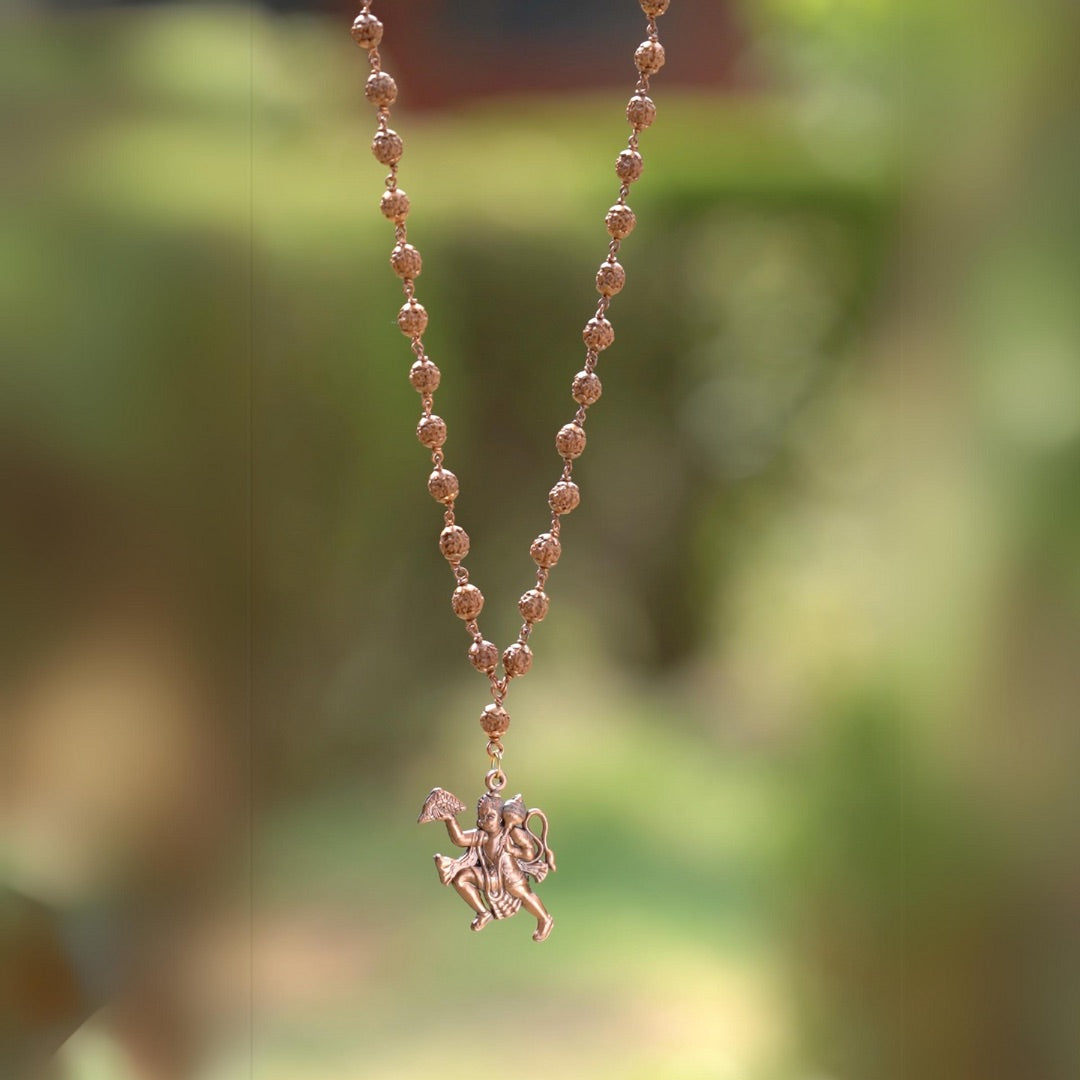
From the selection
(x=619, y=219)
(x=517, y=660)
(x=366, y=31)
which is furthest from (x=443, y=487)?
(x=366, y=31)

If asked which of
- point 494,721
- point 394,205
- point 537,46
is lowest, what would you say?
point 494,721

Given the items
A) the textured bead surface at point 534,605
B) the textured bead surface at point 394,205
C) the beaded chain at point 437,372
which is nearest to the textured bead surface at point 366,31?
the beaded chain at point 437,372

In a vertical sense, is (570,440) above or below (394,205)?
below

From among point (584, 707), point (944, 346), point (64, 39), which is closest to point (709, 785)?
point (584, 707)

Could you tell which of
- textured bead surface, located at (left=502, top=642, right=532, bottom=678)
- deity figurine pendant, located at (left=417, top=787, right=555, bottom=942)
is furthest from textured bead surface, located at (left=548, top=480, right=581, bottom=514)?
deity figurine pendant, located at (left=417, top=787, right=555, bottom=942)

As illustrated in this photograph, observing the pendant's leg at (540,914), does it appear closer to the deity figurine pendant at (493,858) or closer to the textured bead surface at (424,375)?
the deity figurine pendant at (493,858)

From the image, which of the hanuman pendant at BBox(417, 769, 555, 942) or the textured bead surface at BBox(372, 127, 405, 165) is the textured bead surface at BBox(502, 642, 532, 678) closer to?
the hanuman pendant at BBox(417, 769, 555, 942)

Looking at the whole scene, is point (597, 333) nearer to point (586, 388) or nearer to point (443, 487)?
point (586, 388)
